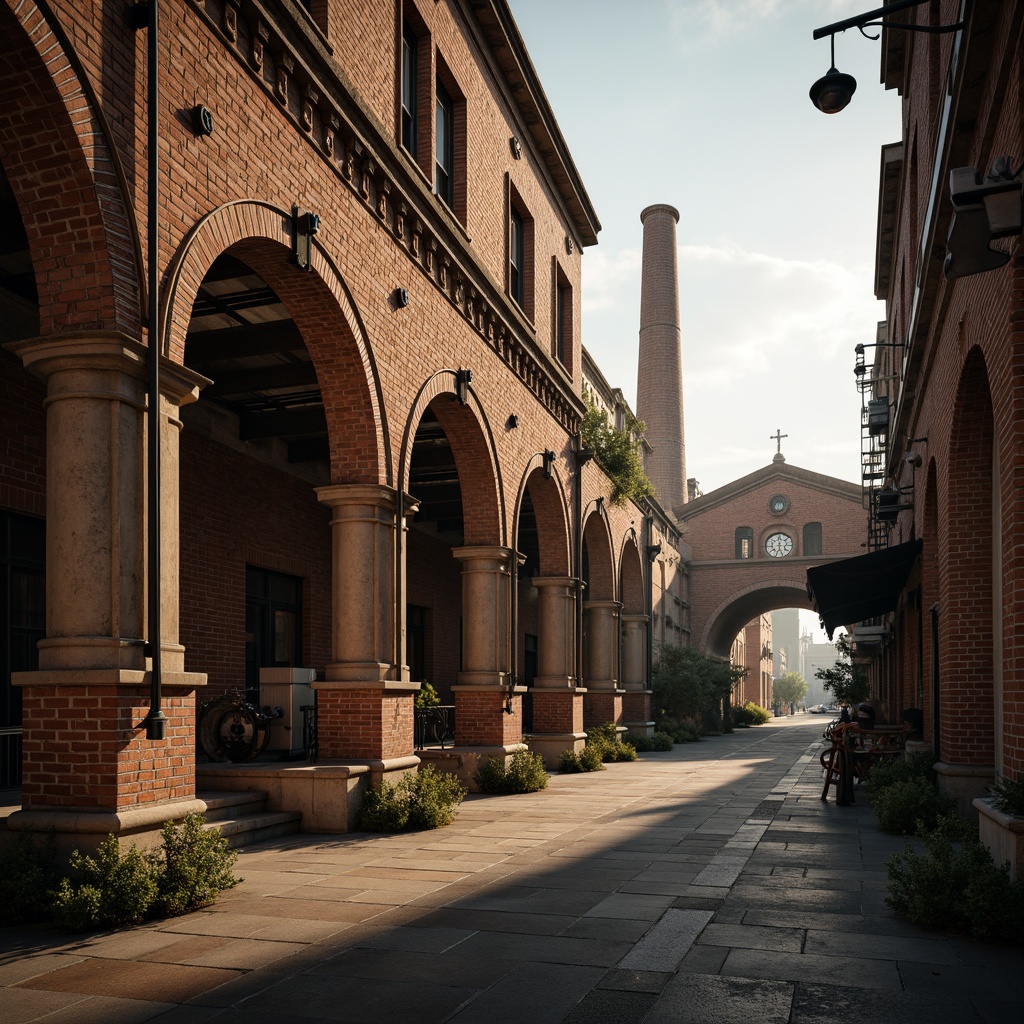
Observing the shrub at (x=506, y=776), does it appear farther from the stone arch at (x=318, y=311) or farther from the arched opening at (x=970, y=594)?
the arched opening at (x=970, y=594)

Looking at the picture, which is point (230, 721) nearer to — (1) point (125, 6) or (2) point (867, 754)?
(1) point (125, 6)

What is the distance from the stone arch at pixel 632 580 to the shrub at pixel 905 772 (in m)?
14.6

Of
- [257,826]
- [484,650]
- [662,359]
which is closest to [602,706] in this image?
[484,650]

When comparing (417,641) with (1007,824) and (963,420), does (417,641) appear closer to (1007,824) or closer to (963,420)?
(963,420)

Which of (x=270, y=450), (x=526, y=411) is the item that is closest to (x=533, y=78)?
(x=526, y=411)

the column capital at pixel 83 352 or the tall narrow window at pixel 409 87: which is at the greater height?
the tall narrow window at pixel 409 87

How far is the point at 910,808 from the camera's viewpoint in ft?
33.9

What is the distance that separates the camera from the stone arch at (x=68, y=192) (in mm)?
6387

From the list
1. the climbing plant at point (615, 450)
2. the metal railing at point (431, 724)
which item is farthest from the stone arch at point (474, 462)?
the climbing plant at point (615, 450)

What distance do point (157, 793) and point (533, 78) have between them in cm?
1374

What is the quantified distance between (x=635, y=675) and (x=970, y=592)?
57.0ft

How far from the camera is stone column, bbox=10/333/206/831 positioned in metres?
6.50

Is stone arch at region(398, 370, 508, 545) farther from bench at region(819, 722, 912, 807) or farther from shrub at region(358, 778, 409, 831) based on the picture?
bench at region(819, 722, 912, 807)

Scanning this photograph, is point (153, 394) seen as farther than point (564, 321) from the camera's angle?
No
